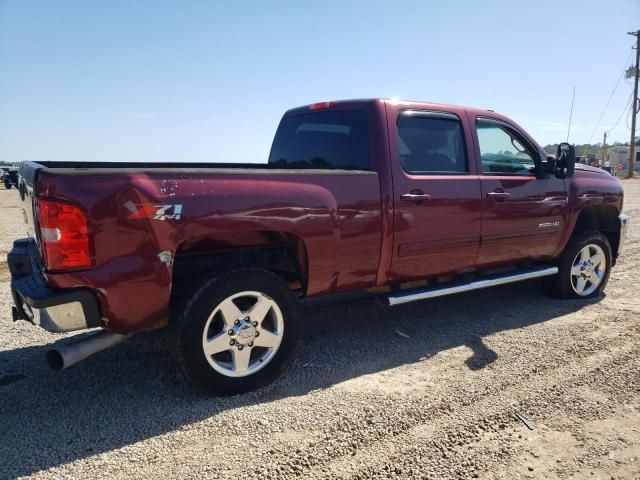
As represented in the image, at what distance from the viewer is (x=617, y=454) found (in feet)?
8.25


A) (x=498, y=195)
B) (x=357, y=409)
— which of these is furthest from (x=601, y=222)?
(x=357, y=409)

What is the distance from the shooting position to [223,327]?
118 inches

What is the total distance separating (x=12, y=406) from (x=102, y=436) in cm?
76

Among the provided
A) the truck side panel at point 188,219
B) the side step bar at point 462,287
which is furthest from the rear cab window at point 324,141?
the side step bar at point 462,287

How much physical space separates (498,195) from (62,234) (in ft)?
11.3

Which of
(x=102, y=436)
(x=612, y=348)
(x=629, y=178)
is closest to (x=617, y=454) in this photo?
(x=612, y=348)

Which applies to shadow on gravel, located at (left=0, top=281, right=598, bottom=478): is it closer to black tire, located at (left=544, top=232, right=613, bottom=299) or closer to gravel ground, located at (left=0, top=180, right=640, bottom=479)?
gravel ground, located at (left=0, top=180, right=640, bottom=479)

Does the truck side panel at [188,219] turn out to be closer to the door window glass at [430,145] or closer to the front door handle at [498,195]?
the door window glass at [430,145]

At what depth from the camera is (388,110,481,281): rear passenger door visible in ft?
12.0

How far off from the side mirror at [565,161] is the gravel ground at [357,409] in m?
1.49

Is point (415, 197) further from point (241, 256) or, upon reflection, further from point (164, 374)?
point (164, 374)

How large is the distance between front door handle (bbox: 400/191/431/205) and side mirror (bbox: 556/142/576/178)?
1860 millimetres

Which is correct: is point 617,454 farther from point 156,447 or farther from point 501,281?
point 156,447

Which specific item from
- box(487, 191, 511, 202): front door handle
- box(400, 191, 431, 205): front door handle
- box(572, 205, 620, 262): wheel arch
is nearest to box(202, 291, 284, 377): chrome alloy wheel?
box(400, 191, 431, 205): front door handle
